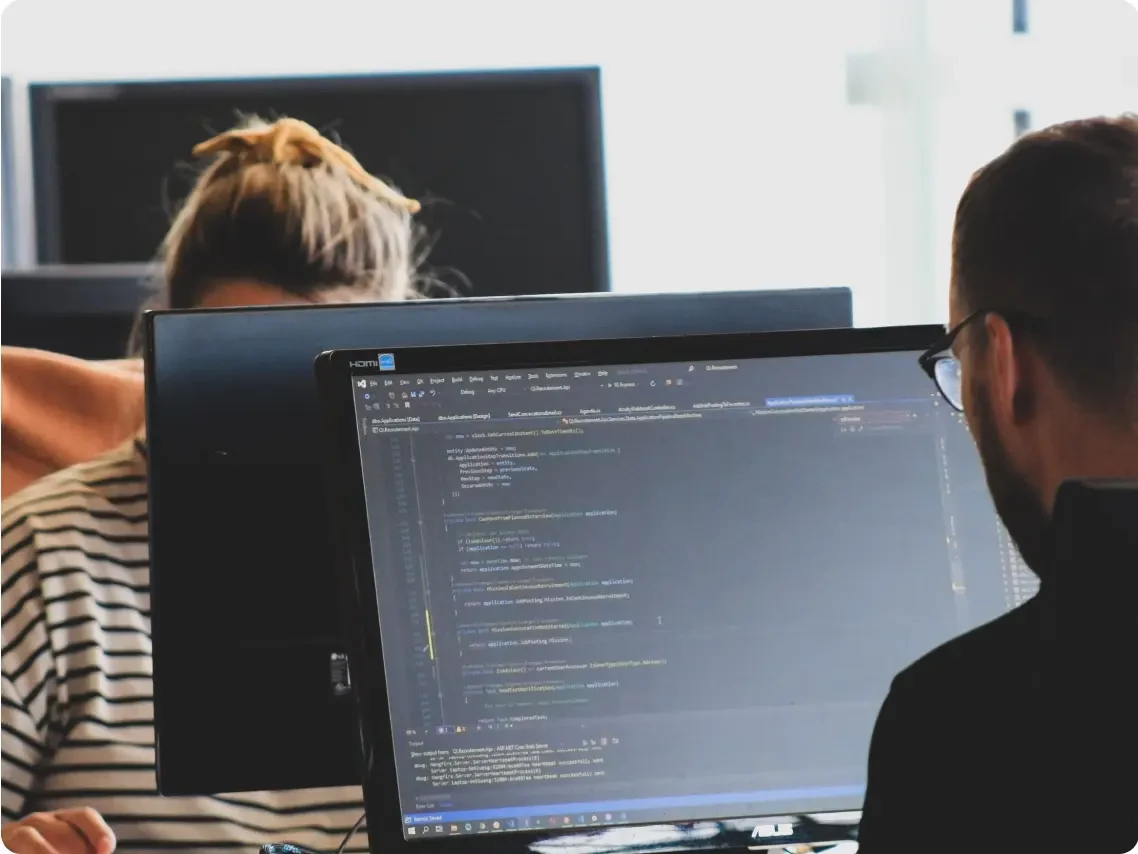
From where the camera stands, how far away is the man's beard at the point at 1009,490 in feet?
2.61

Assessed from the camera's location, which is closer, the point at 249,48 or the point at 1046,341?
the point at 1046,341

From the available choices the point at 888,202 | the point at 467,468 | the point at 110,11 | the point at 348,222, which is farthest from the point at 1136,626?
the point at 110,11

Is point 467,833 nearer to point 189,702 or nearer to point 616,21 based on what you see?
point 189,702

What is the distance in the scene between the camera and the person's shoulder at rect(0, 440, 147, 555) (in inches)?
49.0

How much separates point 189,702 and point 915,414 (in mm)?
532

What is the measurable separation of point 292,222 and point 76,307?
3.16 ft

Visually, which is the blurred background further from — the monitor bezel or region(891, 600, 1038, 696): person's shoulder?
region(891, 600, 1038, 696): person's shoulder

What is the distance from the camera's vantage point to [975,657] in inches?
28.1

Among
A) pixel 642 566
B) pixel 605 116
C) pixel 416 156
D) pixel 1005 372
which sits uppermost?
pixel 605 116

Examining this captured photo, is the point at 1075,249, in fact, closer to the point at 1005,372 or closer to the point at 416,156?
the point at 1005,372

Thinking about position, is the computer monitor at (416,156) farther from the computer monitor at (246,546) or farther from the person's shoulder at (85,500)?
A: the computer monitor at (246,546)

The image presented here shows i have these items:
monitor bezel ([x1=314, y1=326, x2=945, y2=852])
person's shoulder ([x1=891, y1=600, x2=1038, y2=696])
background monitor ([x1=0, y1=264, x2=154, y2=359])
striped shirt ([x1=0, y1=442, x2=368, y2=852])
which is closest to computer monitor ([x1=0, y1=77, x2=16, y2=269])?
background monitor ([x1=0, y1=264, x2=154, y2=359])

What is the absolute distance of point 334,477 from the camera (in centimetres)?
88

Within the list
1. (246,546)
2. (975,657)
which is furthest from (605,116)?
(975,657)
